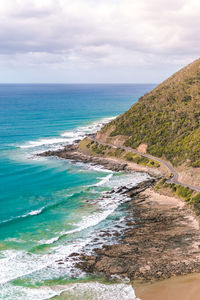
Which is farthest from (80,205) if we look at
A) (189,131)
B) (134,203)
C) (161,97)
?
(161,97)

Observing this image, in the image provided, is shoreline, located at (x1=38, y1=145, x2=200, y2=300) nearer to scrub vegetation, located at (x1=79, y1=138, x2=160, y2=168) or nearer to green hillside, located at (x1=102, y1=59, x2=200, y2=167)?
green hillside, located at (x1=102, y1=59, x2=200, y2=167)

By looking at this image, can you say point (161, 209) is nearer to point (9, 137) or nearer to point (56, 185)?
point (56, 185)

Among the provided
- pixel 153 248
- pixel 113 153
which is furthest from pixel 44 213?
pixel 113 153

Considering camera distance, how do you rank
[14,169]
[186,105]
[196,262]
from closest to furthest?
1. [196,262]
2. [14,169]
3. [186,105]

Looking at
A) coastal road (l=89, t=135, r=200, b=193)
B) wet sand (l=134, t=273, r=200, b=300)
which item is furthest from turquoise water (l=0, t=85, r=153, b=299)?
wet sand (l=134, t=273, r=200, b=300)

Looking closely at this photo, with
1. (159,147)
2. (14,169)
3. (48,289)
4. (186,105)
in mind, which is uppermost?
(186,105)

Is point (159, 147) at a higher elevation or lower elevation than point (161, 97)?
lower

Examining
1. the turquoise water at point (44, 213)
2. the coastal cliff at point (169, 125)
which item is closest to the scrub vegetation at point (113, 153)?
the coastal cliff at point (169, 125)
